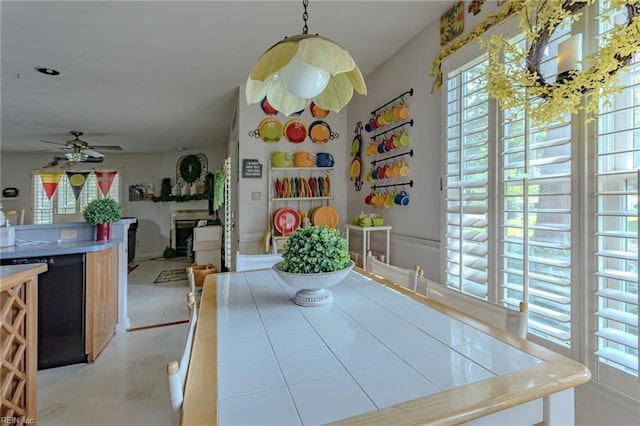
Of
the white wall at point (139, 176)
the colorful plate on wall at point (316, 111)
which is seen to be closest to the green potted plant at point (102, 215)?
the colorful plate on wall at point (316, 111)

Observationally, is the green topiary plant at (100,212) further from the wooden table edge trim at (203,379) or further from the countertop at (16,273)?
the wooden table edge trim at (203,379)

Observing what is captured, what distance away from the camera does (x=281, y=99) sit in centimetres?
139

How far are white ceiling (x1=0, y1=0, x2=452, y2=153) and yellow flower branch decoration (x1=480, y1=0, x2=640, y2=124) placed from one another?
3.63 ft

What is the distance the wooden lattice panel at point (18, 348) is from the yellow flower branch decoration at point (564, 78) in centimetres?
236

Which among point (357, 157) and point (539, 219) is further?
point (357, 157)

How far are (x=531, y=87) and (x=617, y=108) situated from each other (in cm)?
37

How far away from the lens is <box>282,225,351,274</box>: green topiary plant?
1.24 meters

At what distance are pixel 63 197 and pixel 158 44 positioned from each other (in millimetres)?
7163

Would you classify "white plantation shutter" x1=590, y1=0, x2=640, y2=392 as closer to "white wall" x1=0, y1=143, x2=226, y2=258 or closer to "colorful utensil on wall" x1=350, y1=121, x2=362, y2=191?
"colorful utensil on wall" x1=350, y1=121, x2=362, y2=191

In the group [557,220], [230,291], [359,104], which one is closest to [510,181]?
[557,220]

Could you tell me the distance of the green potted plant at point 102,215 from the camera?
263cm

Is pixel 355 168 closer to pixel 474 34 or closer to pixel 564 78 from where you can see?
pixel 474 34

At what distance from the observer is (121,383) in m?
2.09

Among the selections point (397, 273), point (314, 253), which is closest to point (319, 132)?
point (397, 273)
